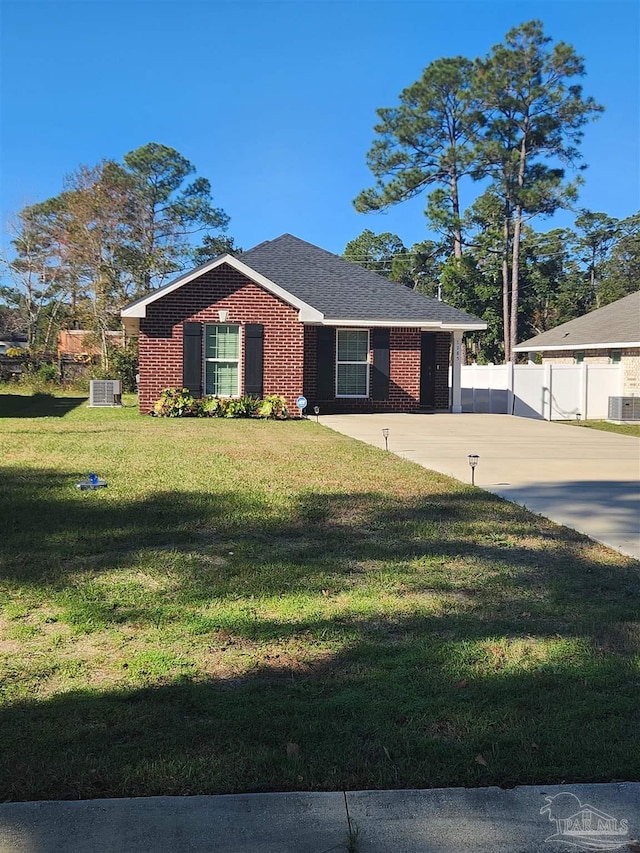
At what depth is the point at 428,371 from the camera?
73.4 feet

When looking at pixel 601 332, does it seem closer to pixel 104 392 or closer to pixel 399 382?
pixel 399 382

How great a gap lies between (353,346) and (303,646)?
58.2ft

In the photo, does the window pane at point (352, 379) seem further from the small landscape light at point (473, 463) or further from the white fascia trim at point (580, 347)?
the small landscape light at point (473, 463)

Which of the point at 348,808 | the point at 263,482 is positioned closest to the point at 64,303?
the point at 263,482

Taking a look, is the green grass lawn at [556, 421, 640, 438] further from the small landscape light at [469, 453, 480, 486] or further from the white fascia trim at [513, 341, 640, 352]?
the small landscape light at [469, 453, 480, 486]

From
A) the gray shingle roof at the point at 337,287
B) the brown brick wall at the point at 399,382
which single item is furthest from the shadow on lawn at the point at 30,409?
the gray shingle roof at the point at 337,287

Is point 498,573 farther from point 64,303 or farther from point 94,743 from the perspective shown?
point 64,303

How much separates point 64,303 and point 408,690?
46.0 meters

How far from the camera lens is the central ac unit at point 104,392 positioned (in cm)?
2072

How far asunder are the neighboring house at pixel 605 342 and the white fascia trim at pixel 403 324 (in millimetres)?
4804

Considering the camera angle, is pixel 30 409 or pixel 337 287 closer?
pixel 30 409

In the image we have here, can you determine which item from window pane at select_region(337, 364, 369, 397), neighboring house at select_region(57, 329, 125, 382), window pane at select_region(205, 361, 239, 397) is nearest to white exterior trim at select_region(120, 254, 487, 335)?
window pane at select_region(337, 364, 369, 397)

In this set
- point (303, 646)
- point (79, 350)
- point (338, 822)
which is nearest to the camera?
point (338, 822)
